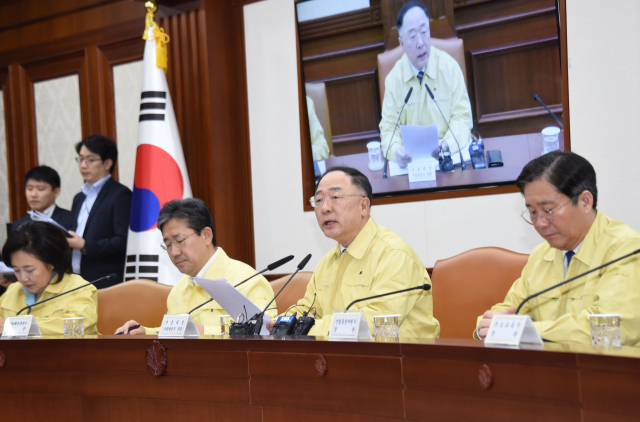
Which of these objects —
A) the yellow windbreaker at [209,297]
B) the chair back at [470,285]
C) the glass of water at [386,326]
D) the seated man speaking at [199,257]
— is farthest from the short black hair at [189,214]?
the glass of water at [386,326]

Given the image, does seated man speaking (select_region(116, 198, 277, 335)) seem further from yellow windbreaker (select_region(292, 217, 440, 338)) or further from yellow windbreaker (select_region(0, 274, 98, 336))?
yellow windbreaker (select_region(0, 274, 98, 336))

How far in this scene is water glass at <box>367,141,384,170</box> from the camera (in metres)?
3.79

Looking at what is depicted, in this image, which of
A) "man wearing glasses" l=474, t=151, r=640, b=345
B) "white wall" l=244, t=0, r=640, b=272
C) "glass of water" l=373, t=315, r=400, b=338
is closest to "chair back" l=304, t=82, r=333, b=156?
"white wall" l=244, t=0, r=640, b=272

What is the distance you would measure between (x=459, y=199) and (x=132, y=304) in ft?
5.69

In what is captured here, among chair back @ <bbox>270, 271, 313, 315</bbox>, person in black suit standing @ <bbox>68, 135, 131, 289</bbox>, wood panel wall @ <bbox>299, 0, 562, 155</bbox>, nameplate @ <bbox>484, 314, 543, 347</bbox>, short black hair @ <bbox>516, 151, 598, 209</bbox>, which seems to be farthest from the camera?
person in black suit standing @ <bbox>68, 135, 131, 289</bbox>

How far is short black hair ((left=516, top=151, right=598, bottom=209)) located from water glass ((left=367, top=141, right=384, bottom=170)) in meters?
1.88

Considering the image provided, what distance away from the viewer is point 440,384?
1429 mm

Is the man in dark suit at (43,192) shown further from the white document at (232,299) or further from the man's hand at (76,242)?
the white document at (232,299)

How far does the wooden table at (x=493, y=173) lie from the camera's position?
3.37 metres

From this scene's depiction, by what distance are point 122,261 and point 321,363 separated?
8.18ft

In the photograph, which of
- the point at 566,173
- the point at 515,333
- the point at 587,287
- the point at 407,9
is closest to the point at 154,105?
the point at 407,9

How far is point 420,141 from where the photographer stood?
3.65m

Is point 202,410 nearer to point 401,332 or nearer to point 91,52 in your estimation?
point 401,332

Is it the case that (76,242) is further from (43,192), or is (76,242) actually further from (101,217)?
(43,192)
